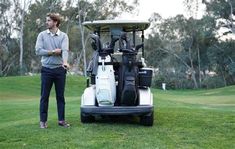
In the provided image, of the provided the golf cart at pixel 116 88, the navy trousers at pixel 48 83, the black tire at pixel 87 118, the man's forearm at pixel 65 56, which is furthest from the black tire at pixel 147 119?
the man's forearm at pixel 65 56

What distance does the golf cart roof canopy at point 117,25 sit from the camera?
8258 mm

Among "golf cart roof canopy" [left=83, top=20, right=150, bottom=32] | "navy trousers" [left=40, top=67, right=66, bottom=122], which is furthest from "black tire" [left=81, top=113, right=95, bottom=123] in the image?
"golf cart roof canopy" [left=83, top=20, right=150, bottom=32]

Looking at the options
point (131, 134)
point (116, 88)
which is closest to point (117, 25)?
point (116, 88)

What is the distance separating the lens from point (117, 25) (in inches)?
336

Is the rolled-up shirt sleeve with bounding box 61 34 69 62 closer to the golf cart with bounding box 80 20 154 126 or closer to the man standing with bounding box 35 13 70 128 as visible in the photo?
the man standing with bounding box 35 13 70 128

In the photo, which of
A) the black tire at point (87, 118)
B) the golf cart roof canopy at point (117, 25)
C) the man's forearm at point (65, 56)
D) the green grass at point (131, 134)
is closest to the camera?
the green grass at point (131, 134)

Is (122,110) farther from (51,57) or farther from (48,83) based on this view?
(51,57)

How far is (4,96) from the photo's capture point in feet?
83.9

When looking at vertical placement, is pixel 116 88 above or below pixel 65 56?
below

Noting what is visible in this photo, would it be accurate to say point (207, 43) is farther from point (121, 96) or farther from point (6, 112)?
point (121, 96)

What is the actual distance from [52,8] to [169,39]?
17.8 metres

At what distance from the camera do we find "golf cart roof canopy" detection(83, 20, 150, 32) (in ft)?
27.1

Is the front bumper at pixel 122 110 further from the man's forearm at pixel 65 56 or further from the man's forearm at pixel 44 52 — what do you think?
the man's forearm at pixel 44 52

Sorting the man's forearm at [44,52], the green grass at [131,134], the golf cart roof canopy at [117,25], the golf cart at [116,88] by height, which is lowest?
the green grass at [131,134]
